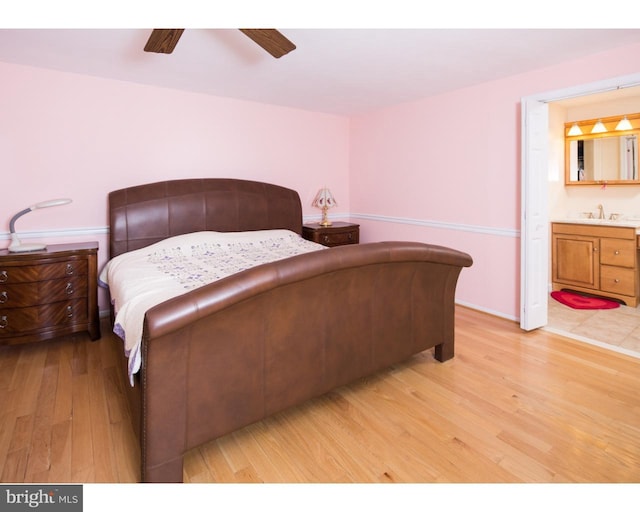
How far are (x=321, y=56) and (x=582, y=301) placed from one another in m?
3.58

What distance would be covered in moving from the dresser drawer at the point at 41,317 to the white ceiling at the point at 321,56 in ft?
6.02

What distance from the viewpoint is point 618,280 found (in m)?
3.93

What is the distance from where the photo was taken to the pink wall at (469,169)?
3.24 metres

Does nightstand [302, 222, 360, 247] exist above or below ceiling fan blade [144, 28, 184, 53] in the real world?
below

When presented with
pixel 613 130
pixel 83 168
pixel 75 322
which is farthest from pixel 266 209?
pixel 613 130

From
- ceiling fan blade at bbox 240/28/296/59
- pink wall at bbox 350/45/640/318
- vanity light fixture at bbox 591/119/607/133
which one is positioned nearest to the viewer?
ceiling fan blade at bbox 240/28/296/59

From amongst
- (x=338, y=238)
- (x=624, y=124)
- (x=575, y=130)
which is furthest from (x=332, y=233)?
(x=624, y=124)

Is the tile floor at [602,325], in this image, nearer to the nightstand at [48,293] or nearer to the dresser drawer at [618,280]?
the dresser drawer at [618,280]

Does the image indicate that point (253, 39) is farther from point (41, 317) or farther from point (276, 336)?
point (41, 317)

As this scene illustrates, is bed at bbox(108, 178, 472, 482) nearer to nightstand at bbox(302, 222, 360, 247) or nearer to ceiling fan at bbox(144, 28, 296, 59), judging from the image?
ceiling fan at bbox(144, 28, 296, 59)

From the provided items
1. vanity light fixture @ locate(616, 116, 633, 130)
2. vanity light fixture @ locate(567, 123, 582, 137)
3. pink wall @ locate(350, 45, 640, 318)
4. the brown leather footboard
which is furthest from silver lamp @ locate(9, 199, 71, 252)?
vanity light fixture @ locate(616, 116, 633, 130)

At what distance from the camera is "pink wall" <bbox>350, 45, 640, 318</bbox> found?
3240 mm

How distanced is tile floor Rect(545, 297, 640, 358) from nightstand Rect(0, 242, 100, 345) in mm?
3805
